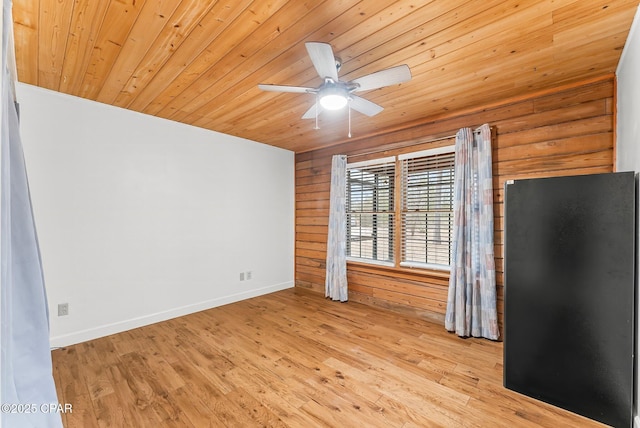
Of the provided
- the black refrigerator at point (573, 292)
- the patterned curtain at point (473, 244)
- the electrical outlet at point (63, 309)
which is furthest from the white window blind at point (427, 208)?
the electrical outlet at point (63, 309)

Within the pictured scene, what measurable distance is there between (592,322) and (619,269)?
0.38 meters

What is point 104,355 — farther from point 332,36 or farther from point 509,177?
point 509,177

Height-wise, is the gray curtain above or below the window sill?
above

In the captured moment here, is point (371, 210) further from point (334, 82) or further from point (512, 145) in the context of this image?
point (334, 82)

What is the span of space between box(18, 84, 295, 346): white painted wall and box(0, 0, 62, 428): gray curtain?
85.2 inches

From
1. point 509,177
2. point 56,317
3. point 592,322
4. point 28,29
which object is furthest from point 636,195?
point 56,317

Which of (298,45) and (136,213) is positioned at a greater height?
(298,45)

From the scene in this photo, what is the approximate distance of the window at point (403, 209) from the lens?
3.58m

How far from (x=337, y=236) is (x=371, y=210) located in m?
0.66

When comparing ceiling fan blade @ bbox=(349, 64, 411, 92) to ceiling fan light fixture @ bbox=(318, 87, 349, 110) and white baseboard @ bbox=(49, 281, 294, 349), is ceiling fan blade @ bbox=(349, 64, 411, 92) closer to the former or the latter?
ceiling fan light fixture @ bbox=(318, 87, 349, 110)

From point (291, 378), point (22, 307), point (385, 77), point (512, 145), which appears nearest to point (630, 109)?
point (512, 145)

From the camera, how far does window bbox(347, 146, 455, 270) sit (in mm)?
3584

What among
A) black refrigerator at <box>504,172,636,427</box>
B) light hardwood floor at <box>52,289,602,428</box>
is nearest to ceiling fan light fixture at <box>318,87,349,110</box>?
black refrigerator at <box>504,172,636,427</box>

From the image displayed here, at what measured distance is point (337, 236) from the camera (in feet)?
14.6
